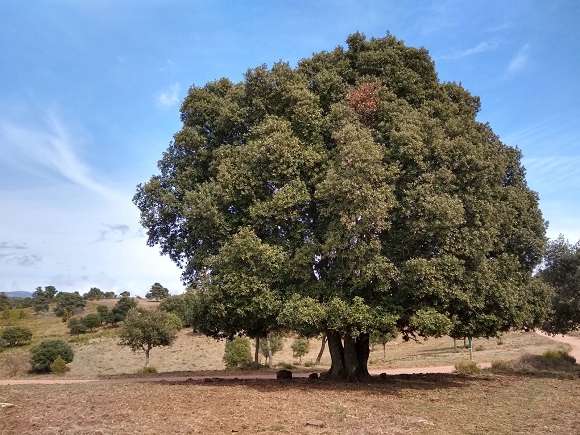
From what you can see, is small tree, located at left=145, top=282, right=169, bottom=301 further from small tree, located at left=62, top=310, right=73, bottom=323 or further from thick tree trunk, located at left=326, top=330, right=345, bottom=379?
thick tree trunk, located at left=326, top=330, right=345, bottom=379

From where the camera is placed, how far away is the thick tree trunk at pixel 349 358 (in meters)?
20.5

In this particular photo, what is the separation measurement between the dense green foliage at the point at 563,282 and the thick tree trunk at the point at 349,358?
11.3 metres

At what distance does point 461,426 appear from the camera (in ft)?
38.6

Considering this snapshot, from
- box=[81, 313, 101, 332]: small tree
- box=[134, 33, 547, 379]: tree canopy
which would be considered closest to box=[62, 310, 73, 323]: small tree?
box=[81, 313, 101, 332]: small tree

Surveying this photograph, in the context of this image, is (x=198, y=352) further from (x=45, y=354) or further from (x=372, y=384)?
(x=372, y=384)

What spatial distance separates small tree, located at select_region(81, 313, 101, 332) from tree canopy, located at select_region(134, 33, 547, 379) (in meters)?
62.6

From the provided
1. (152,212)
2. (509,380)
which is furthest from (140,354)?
(509,380)

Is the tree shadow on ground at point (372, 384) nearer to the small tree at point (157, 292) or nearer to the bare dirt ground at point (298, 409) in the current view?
the bare dirt ground at point (298, 409)

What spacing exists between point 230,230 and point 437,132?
8.85 metres

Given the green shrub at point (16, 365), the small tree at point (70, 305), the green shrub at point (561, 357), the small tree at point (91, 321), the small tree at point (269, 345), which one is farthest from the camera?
the small tree at point (70, 305)

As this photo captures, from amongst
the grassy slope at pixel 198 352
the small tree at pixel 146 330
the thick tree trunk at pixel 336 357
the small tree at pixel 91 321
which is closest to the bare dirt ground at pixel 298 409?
the thick tree trunk at pixel 336 357

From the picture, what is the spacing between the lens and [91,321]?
77125 mm

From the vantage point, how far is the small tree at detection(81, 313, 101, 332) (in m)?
76.2

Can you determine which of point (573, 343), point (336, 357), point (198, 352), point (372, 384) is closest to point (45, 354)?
point (198, 352)
